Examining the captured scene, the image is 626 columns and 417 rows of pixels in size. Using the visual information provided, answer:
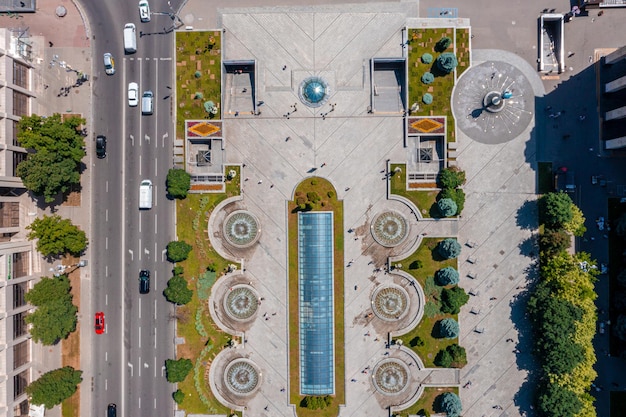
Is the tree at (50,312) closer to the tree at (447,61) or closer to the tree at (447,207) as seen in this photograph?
the tree at (447,207)

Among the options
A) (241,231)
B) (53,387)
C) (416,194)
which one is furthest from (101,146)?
(416,194)

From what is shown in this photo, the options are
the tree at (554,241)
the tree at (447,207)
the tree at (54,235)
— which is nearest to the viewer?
the tree at (554,241)

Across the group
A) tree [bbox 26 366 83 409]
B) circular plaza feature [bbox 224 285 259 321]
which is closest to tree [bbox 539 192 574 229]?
circular plaza feature [bbox 224 285 259 321]

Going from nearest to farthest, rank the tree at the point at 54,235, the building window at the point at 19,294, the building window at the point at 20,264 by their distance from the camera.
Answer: the tree at the point at 54,235 → the building window at the point at 19,294 → the building window at the point at 20,264

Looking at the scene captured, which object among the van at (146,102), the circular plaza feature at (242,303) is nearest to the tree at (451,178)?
the circular plaza feature at (242,303)

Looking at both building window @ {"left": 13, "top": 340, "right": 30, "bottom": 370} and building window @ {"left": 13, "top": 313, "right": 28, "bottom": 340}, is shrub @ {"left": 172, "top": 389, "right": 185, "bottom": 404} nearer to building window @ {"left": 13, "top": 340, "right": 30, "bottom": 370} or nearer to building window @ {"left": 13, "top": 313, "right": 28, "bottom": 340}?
building window @ {"left": 13, "top": 340, "right": 30, "bottom": 370}

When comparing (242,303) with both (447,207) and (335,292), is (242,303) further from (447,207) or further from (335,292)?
(447,207)
